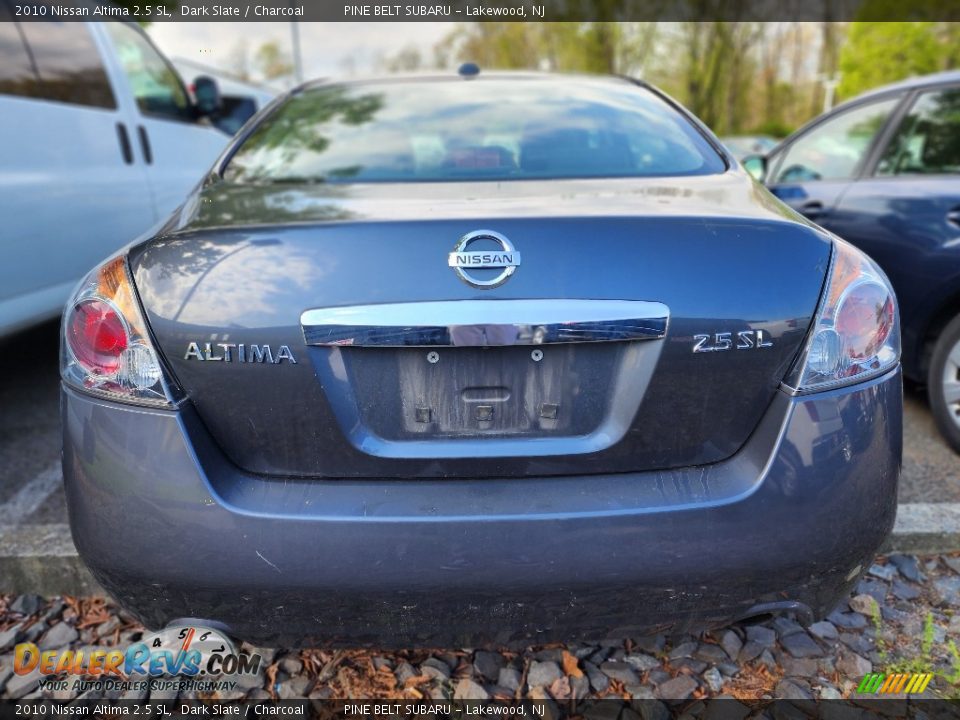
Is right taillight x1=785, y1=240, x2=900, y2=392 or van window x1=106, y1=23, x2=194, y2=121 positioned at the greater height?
right taillight x1=785, y1=240, x2=900, y2=392

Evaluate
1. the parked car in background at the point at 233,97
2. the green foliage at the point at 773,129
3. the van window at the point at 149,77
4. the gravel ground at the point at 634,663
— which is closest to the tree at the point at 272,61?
the parked car in background at the point at 233,97

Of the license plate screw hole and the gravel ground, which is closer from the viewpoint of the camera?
the license plate screw hole

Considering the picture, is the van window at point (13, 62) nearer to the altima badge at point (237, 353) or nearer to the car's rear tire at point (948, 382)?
the altima badge at point (237, 353)

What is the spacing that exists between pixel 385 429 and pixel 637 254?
58cm

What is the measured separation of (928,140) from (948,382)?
108 centimetres

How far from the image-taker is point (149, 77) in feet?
14.3

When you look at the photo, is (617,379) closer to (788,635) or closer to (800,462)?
(800,462)

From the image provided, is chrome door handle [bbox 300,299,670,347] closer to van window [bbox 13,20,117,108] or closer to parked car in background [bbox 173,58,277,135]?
parked car in background [bbox 173,58,277,135]

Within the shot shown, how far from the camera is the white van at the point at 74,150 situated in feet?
10.1

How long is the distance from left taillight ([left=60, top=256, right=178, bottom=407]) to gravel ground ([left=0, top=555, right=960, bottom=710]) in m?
0.82

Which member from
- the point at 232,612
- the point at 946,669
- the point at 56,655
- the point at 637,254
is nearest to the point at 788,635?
the point at 946,669

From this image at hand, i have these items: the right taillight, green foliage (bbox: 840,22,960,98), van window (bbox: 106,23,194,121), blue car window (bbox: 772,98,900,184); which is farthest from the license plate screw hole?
green foliage (bbox: 840,22,960,98)

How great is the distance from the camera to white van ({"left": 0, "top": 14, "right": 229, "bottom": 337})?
10.1 feet

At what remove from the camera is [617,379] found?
134 cm
